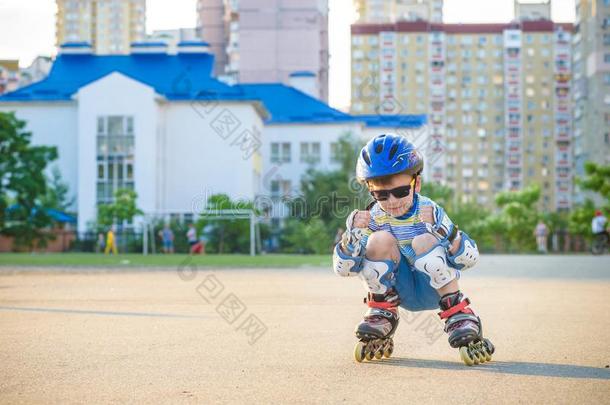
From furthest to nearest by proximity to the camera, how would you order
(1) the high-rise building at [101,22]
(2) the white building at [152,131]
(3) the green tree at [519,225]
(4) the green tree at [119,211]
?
(1) the high-rise building at [101,22]
(3) the green tree at [519,225]
(2) the white building at [152,131]
(4) the green tree at [119,211]

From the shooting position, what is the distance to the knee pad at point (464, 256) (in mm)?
6375

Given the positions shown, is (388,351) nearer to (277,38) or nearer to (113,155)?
(113,155)

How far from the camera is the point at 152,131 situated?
58.8 metres

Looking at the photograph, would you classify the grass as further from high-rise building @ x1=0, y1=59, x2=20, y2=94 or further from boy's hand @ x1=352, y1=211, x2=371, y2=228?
high-rise building @ x1=0, y1=59, x2=20, y2=94

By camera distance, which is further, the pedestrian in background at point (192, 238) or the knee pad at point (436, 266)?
the pedestrian in background at point (192, 238)

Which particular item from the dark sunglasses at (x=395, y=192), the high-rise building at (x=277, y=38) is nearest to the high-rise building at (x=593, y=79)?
the high-rise building at (x=277, y=38)

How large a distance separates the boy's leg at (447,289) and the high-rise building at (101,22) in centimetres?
19418

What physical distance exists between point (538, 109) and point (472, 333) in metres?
141

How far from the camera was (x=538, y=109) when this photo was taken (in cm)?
14262

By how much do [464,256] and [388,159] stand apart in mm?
779

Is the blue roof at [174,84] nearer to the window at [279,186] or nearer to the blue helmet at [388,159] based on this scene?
the window at [279,186]

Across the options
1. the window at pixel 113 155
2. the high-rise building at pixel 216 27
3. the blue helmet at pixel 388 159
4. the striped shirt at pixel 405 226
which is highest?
the high-rise building at pixel 216 27

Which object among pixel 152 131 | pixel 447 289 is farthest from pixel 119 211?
pixel 447 289

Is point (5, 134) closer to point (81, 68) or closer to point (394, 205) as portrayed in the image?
point (81, 68)
